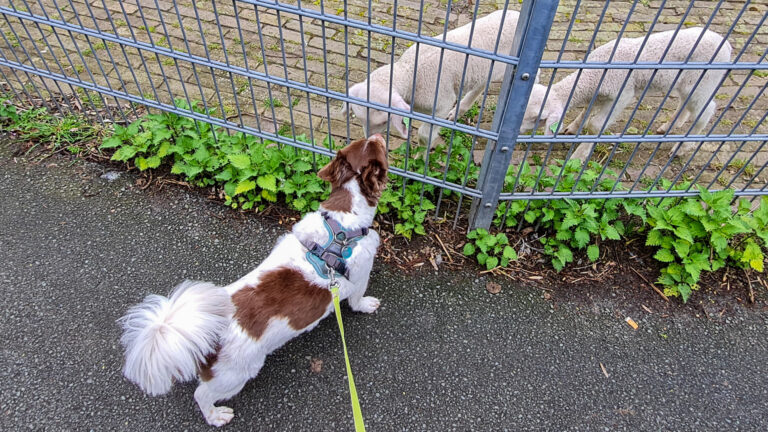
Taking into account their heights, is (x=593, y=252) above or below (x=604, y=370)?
above

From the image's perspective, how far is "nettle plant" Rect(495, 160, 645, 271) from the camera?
320 cm

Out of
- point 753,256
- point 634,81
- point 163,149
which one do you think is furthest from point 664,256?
point 163,149

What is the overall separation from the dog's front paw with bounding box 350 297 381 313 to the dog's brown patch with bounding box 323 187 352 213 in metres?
0.84

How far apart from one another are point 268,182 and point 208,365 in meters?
1.57

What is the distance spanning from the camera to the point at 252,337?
2.21m

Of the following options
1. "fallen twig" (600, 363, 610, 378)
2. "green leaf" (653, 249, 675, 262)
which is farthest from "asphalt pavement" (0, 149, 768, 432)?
"green leaf" (653, 249, 675, 262)

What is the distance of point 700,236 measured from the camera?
10.6ft

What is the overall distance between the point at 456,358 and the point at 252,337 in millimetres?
1382

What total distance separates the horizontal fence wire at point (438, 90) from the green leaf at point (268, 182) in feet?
1.11

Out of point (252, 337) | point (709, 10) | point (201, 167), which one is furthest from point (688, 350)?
point (709, 10)

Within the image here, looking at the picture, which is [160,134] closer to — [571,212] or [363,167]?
[363,167]

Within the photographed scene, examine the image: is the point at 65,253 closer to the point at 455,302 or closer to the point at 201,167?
the point at 201,167

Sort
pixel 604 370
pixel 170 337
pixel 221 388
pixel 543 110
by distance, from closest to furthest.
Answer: pixel 170 337, pixel 221 388, pixel 604 370, pixel 543 110

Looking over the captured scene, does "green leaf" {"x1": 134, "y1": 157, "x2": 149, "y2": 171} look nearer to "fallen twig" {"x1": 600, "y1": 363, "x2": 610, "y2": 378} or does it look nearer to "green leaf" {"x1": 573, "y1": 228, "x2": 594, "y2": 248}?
"green leaf" {"x1": 573, "y1": 228, "x2": 594, "y2": 248}
